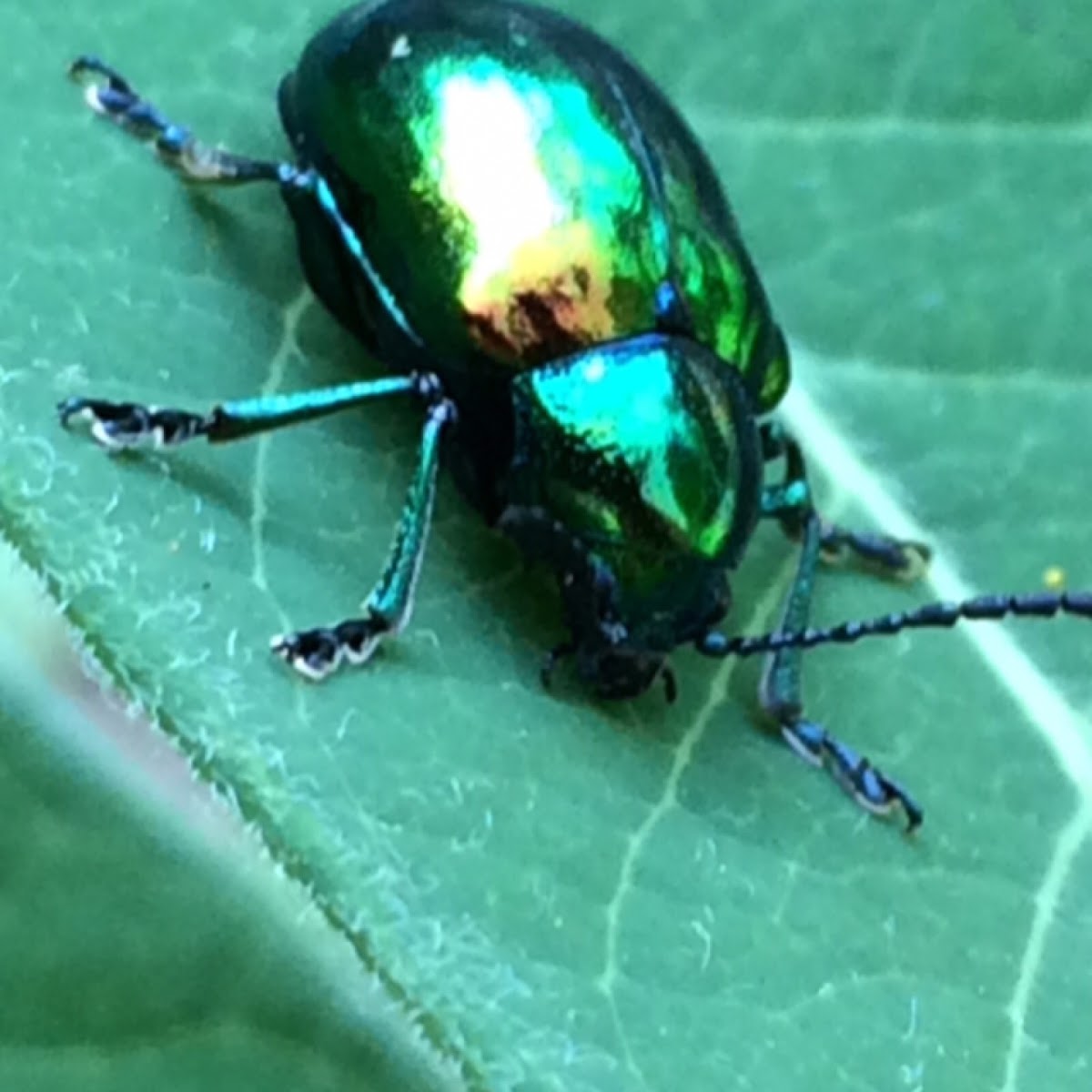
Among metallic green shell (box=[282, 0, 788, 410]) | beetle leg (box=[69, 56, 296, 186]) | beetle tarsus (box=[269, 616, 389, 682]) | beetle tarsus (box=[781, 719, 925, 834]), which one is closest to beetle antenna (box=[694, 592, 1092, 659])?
beetle tarsus (box=[781, 719, 925, 834])

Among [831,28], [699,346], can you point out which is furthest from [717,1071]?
[831,28]

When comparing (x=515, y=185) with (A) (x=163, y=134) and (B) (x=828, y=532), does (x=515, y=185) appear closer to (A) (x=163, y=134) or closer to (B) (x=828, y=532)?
(A) (x=163, y=134)

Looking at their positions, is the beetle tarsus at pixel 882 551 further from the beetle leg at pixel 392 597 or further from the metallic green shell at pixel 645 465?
the beetle leg at pixel 392 597

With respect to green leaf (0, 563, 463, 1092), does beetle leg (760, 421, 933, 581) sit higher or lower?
higher

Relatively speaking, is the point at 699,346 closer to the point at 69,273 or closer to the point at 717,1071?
the point at 69,273

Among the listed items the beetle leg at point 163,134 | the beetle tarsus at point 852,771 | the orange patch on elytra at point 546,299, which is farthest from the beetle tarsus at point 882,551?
the beetle leg at point 163,134

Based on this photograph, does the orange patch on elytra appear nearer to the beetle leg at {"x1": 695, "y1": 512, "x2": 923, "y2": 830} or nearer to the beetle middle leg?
the beetle middle leg
